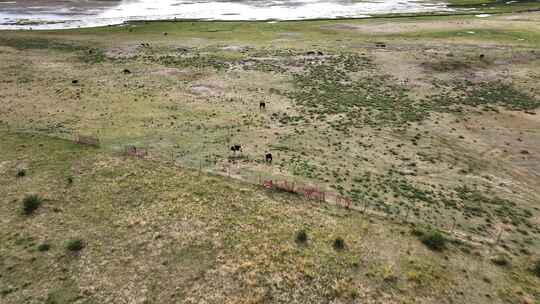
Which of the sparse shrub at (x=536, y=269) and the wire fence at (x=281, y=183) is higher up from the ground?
the wire fence at (x=281, y=183)

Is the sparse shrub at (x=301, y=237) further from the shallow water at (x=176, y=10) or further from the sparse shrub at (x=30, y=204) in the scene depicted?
the shallow water at (x=176, y=10)

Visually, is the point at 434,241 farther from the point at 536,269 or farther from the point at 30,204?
the point at 30,204

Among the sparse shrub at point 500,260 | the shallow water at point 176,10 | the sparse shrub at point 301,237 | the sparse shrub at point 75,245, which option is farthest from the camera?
the shallow water at point 176,10

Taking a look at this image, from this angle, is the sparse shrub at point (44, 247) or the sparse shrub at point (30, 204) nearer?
the sparse shrub at point (44, 247)

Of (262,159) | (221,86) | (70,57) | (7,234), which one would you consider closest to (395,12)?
(221,86)

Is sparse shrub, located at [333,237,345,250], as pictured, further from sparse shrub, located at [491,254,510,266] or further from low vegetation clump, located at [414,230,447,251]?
sparse shrub, located at [491,254,510,266]

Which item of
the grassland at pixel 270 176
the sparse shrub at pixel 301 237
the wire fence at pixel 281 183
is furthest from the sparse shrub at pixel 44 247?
the sparse shrub at pixel 301 237

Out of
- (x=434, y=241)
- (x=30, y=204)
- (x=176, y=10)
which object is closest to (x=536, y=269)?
(x=434, y=241)
